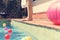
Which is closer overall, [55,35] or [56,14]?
[55,35]

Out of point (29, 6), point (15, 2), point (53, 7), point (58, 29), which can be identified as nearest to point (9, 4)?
point (15, 2)

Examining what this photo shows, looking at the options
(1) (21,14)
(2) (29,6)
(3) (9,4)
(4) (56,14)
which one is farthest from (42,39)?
(3) (9,4)

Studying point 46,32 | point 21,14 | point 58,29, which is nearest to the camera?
point 58,29

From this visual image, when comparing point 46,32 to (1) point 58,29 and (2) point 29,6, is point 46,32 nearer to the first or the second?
(1) point 58,29

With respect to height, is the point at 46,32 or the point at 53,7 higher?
the point at 53,7

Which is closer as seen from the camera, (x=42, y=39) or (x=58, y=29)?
(x=58, y=29)

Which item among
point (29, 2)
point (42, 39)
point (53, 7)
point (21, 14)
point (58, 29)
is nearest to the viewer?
point (58, 29)

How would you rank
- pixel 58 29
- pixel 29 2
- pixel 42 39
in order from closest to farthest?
pixel 58 29, pixel 42 39, pixel 29 2

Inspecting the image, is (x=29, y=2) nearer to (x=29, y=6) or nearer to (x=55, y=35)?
(x=29, y=6)

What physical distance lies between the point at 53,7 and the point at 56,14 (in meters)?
0.12

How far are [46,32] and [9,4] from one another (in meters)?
9.86

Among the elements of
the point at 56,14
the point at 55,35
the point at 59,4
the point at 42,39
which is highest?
the point at 59,4

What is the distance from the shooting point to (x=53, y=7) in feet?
8.04

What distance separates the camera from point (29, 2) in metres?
4.24
